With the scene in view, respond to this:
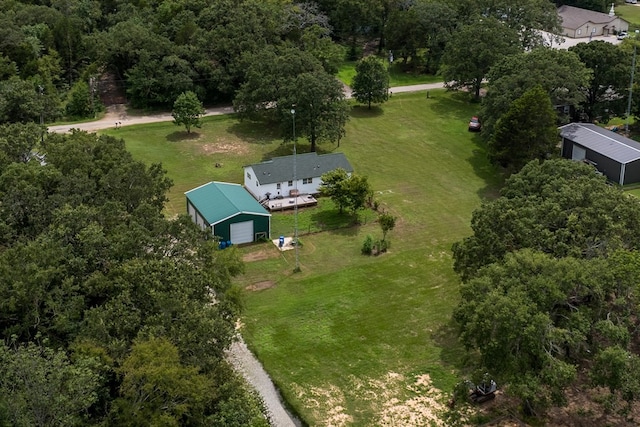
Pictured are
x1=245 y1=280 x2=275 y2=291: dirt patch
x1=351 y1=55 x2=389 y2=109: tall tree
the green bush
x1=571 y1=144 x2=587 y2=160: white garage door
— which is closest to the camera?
x1=245 y1=280 x2=275 y2=291: dirt patch

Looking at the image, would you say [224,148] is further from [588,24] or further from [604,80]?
[588,24]

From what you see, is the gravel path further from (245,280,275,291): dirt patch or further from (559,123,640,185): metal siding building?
(559,123,640,185): metal siding building

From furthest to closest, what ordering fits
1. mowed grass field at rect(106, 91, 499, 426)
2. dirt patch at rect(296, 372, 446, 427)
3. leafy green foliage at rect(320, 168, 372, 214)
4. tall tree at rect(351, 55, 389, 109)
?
tall tree at rect(351, 55, 389, 109) < leafy green foliage at rect(320, 168, 372, 214) < mowed grass field at rect(106, 91, 499, 426) < dirt patch at rect(296, 372, 446, 427)

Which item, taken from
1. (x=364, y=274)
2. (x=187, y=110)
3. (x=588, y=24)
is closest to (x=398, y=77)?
(x=187, y=110)

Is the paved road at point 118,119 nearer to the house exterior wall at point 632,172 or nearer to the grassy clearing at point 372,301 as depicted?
the grassy clearing at point 372,301

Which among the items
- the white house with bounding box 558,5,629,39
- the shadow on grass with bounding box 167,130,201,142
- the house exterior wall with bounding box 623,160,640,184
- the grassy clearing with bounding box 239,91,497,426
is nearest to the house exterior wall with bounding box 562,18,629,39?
the white house with bounding box 558,5,629,39

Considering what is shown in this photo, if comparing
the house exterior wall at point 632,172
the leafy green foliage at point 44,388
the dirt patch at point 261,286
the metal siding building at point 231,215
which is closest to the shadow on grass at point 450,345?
the dirt patch at point 261,286
